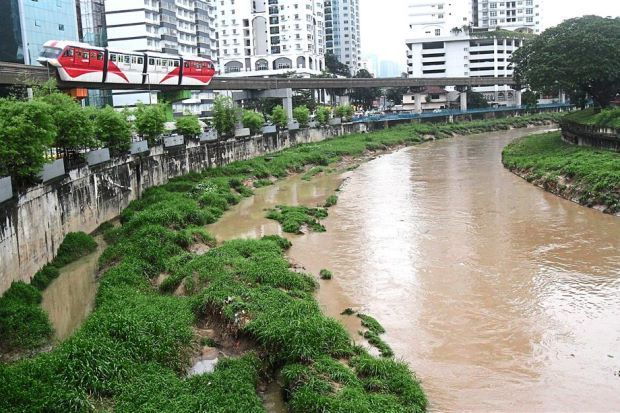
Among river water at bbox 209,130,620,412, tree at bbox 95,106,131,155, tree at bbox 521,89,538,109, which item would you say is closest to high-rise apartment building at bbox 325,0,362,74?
tree at bbox 521,89,538,109

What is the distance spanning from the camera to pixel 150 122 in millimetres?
36969

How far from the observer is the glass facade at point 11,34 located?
2232 inches

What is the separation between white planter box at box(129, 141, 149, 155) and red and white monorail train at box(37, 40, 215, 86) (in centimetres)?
582

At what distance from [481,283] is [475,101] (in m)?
89.9

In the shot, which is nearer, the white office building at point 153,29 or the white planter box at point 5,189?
the white planter box at point 5,189

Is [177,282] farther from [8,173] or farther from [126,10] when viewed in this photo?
[126,10]

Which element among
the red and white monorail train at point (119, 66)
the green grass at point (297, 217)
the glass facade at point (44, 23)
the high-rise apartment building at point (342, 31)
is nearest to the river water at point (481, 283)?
the green grass at point (297, 217)

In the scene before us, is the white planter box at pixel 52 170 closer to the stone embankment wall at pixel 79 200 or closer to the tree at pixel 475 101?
the stone embankment wall at pixel 79 200

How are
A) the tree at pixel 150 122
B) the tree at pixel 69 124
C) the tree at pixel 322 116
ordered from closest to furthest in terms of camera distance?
the tree at pixel 69 124 → the tree at pixel 150 122 → the tree at pixel 322 116

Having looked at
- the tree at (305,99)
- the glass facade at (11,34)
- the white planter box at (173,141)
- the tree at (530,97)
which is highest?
the glass facade at (11,34)

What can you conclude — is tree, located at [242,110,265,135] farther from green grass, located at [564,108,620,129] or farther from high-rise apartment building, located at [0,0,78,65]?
green grass, located at [564,108,620,129]

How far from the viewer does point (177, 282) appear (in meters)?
19.1

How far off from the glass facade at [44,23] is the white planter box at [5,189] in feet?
140

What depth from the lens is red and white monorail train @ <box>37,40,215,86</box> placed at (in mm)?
34969
